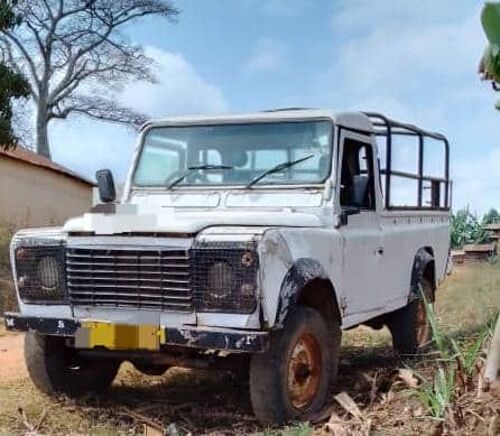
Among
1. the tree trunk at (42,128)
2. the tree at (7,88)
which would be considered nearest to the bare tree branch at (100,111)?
the tree trunk at (42,128)

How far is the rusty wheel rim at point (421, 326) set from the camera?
7.72 meters

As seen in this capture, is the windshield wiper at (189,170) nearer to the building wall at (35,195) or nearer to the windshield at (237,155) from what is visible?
the windshield at (237,155)

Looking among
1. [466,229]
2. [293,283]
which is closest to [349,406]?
[293,283]

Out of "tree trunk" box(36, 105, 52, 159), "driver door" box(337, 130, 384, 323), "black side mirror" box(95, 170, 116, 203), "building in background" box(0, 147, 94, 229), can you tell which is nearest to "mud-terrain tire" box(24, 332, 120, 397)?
"black side mirror" box(95, 170, 116, 203)

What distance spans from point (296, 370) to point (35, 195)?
16287mm

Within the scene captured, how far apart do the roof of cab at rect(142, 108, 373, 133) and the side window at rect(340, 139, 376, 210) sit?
148mm

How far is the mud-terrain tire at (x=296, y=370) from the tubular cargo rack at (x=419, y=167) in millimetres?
1816

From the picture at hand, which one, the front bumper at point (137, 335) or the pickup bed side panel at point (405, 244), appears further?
the pickup bed side panel at point (405, 244)

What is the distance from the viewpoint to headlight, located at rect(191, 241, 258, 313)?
476cm

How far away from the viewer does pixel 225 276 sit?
15.9ft

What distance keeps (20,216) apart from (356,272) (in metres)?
14.9

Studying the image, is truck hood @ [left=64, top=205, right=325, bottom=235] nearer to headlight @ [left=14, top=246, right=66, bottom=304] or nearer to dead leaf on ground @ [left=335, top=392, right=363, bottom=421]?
headlight @ [left=14, top=246, right=66, bottom=304]

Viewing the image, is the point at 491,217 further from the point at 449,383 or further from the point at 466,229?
the point at 449,383

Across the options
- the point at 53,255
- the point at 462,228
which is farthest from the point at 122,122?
the point at 53,255
